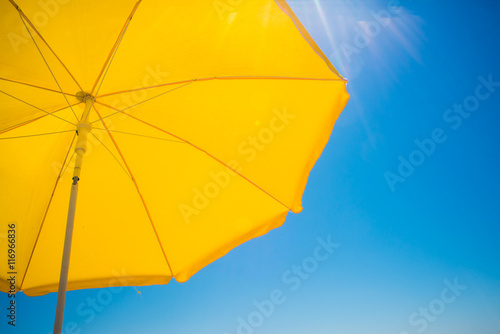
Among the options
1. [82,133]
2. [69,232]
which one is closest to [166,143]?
[82,133]

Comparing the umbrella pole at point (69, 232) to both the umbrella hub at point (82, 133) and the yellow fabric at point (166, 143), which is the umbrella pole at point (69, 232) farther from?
the yellow fabric at point (166, 143)

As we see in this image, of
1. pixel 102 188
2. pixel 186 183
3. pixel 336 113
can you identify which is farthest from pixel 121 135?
pixel 336 113

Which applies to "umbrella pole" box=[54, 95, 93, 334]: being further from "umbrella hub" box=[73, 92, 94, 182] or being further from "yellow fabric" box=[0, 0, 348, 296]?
"yellow fabric" box=[0, 0, 348, 296]

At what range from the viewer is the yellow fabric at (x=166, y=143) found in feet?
6.14

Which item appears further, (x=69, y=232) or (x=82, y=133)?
(x=82, y=133)

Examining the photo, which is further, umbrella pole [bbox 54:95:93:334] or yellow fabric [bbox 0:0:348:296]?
yellow fabric [bbox 0:0:348:296]

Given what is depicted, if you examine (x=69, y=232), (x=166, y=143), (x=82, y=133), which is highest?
(x=82, y=133)

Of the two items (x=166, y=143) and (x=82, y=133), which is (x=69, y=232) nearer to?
(x=82, y=133)

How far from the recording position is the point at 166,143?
2238 mm

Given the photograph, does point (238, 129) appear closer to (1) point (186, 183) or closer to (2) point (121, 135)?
(1) point (186, 183)

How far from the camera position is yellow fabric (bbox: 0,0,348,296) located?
73.7 inches

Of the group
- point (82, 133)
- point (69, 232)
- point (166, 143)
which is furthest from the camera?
point (166, 143)

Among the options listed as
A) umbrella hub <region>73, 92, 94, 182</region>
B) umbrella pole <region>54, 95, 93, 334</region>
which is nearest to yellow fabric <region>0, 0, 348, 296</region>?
umbrella hub <region>73, 92, 94, 182</region>

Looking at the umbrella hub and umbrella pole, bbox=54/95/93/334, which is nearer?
umbrella pole, bbox=54/95/93/334
